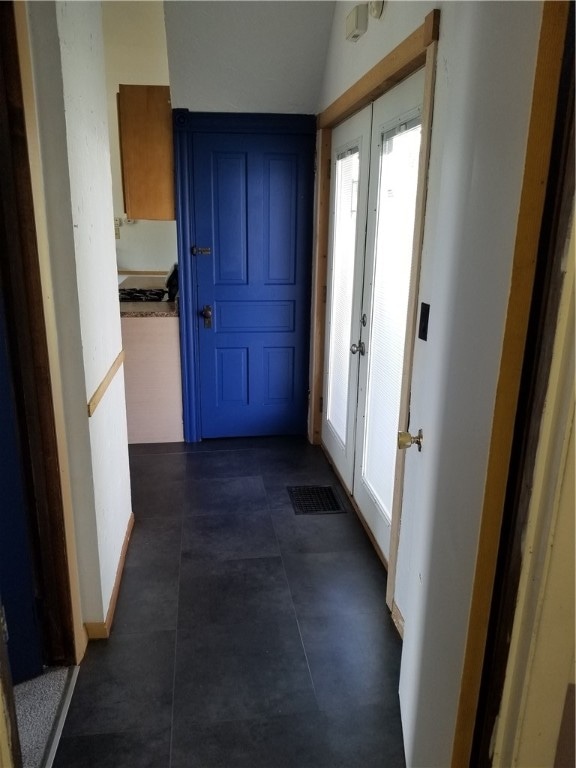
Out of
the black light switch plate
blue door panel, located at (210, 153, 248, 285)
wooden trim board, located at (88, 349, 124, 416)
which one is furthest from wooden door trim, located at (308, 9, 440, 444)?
wooden trim board, located at (88, 349, 124, 416)

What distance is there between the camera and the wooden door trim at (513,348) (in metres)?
0.76

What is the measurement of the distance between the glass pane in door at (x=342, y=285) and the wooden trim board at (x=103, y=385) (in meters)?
1.24

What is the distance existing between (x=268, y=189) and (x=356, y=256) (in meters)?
1.09

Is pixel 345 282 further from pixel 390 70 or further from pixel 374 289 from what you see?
pixel 390 70

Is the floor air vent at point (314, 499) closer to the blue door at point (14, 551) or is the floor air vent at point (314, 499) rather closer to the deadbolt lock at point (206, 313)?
the deadbolt lock at point (206, 313)

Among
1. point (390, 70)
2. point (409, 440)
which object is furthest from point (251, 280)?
point (409, 440)

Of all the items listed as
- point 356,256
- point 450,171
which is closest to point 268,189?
point 356,256

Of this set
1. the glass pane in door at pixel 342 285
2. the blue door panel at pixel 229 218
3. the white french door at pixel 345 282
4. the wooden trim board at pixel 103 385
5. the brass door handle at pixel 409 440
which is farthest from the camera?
the blue door panel at pixel 229 218

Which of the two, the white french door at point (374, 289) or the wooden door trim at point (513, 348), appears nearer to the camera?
the wooden door trim at point (513, 348)

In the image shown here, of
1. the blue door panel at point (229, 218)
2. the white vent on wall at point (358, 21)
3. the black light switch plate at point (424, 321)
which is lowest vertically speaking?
the black light switch plate at point (424, 321)

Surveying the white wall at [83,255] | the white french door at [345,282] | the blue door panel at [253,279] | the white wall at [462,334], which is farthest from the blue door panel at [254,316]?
the white wall at [462,334]

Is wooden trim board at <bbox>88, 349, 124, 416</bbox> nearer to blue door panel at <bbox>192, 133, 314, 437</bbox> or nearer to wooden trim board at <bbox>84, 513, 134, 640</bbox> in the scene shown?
wooden trim board at <bbox>84, 513, 134, 640</bbox>

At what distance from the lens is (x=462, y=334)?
1.11 metres

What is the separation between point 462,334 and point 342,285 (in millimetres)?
2219
